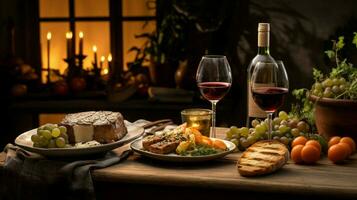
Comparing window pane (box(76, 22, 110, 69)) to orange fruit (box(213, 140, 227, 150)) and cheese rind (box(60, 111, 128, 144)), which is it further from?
orange fruit (box(213, 140, 227, 150))

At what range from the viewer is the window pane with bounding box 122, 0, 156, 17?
425 centimetres

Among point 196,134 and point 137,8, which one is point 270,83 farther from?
point 137,8

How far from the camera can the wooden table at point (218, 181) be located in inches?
60.4

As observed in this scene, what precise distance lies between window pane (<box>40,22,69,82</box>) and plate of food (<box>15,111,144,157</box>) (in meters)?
2.51

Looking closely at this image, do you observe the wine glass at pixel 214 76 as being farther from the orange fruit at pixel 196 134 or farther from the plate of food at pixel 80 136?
the plate of food at pixel 80 136

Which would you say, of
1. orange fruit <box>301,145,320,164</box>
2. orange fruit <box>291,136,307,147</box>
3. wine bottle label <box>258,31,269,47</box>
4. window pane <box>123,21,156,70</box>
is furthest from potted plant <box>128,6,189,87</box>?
orange fruit <box>301,145,320,164</box>

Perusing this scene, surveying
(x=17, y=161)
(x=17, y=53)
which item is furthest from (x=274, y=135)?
(x=17, y=53)

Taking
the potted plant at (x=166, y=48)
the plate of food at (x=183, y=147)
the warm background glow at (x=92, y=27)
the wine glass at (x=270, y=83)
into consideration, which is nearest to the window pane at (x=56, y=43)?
the warm background glow at (x=92, y=27)

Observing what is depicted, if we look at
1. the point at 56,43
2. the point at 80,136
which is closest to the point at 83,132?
the point at 80,136

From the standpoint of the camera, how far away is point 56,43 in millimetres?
4395

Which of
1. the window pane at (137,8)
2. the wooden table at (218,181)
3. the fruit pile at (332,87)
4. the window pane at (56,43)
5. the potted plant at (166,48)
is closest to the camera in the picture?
the wooden table at (218,181)

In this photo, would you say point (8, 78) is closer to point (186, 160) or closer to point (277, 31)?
point (277, 31)

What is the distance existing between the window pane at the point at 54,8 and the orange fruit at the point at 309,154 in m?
2.93

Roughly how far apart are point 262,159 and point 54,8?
300cm
